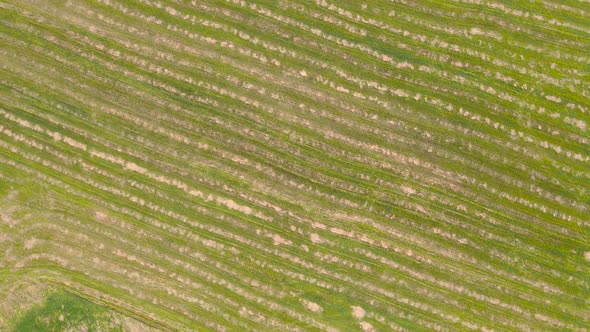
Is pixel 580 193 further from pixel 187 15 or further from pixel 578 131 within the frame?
pixel 187 15

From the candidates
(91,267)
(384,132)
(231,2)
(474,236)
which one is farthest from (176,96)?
(474,236)

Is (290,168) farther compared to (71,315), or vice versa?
(290,168)

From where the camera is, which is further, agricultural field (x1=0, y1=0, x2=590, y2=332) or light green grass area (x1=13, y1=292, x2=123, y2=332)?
agricultural field (x1=0, y1=0, x2=590, y2=332)

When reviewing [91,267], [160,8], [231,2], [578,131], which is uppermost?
[578,131]

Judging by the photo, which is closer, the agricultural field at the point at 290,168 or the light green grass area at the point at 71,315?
the light green grass area at the point at 71,315

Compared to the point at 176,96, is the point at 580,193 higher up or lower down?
higher up

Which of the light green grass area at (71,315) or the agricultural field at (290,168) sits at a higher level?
the agricultural field at (290,168)

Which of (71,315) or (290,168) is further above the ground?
(290,168)

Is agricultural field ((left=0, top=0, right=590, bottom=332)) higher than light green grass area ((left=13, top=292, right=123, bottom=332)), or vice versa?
agricultural field ((left=0, top=0, right=590, bottom=332))
